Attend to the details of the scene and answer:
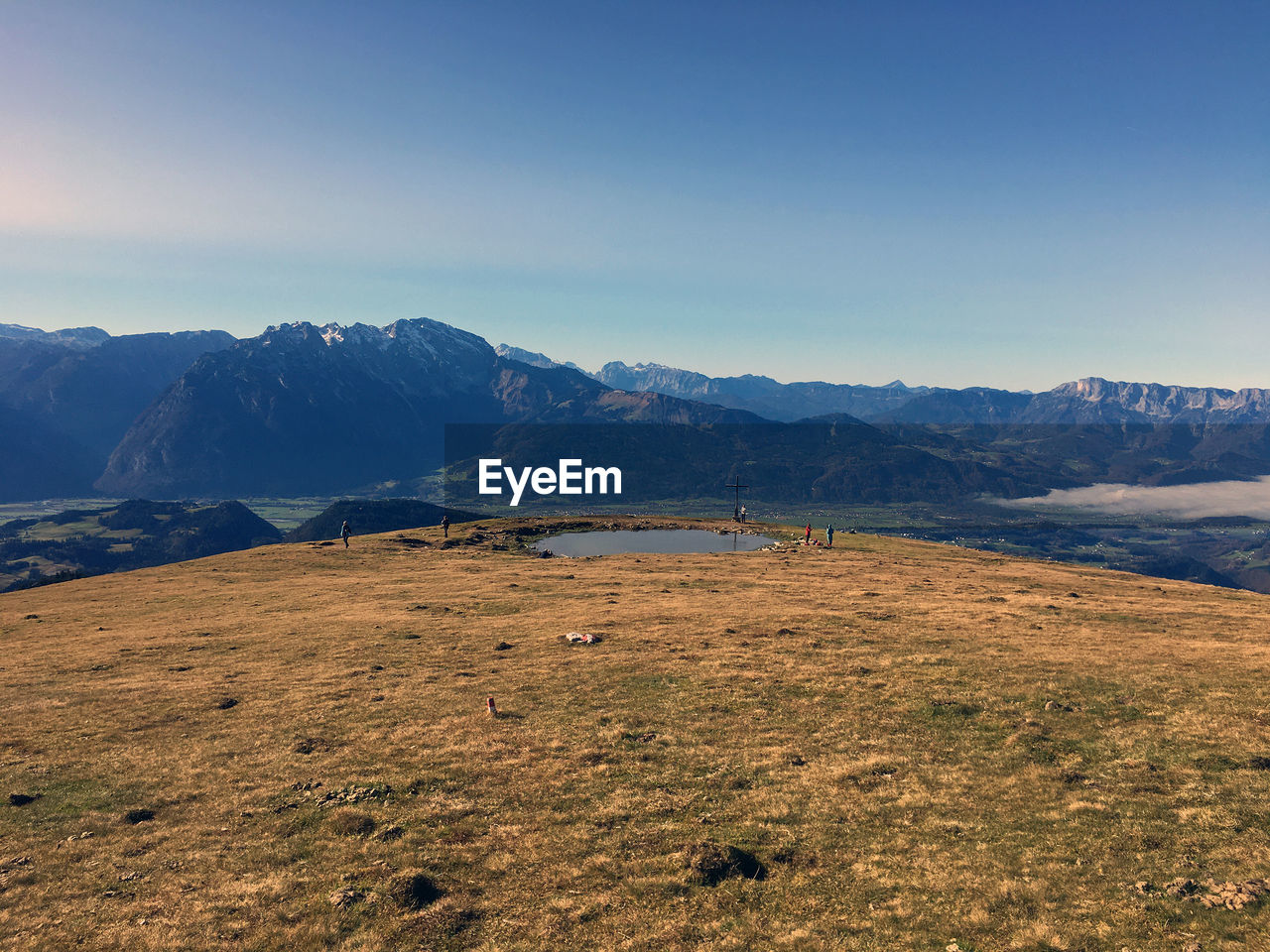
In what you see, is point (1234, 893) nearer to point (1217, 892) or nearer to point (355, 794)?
point (1217, 892)

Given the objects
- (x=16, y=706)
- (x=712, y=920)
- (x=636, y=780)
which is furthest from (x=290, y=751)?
(x=712, y=920)

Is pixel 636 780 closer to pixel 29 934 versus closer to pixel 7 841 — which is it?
pixel 29 934

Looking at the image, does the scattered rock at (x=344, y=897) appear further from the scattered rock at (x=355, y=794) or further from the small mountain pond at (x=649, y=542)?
the small mountain pond at (x=649, y=542)

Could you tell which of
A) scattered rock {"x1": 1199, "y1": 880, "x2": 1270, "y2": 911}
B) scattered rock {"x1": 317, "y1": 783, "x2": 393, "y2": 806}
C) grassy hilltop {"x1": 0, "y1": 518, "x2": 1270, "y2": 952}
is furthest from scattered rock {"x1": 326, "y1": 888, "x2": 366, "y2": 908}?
scattered rock {"x1": 1199, "y1": 880, "x2": 1270, "y2": 911}

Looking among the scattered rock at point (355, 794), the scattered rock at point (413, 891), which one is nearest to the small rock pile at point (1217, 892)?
the scattered rock at point (413, 891)

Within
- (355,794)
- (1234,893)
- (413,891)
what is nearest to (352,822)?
(355,794)
